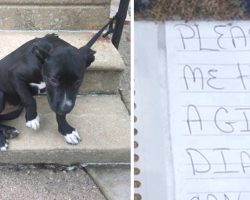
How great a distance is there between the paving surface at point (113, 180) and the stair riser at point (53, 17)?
0.83 m

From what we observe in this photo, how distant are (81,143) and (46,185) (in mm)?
259

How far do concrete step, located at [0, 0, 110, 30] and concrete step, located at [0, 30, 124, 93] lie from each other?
5 centimetres

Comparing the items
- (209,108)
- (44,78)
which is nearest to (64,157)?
(44,78)

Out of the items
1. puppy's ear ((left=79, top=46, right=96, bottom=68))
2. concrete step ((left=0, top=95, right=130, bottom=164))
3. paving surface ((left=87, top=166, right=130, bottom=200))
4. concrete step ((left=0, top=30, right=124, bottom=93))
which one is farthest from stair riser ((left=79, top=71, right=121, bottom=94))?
puppy's ear ((left=79, top=46, right=96, bottom=68))

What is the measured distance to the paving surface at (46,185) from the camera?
2492mm

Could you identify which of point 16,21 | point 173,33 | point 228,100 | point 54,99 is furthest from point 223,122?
point 16,21

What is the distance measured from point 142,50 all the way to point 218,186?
0.41 m

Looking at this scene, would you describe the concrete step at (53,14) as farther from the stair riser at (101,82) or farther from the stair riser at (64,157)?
the stair riser at (64,157)

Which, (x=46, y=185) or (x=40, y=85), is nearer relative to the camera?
(x=40, y=85)

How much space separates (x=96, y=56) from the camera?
109 inches

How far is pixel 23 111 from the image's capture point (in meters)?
2.70

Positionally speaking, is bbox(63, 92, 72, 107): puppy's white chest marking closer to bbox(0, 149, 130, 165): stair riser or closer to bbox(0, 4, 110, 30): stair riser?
bbox(0, 149, 130, 165): stair riser

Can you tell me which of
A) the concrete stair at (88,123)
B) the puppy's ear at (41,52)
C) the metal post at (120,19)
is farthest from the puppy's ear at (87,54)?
the concrete stair at (88,123)

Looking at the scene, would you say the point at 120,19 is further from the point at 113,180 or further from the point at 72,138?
the point at 113,180
